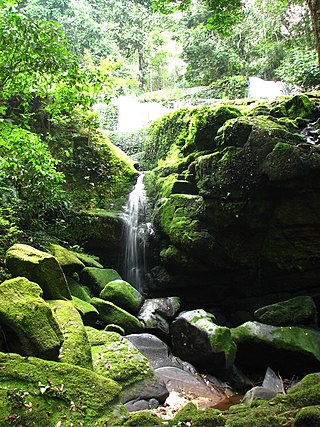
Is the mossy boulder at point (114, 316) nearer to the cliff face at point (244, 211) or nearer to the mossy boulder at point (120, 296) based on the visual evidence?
the mossy boulder at point (120, 296)

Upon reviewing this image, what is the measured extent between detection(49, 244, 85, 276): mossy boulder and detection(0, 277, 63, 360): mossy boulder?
370 cm

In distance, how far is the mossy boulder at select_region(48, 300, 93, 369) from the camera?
4341 mm

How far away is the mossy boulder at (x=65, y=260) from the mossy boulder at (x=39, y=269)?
6.30 ft

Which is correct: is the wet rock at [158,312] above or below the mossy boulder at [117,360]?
below

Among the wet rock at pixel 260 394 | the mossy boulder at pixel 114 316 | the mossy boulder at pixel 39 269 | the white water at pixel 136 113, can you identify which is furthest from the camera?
the white water at pixel 136 113

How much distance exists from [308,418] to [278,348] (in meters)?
5.28

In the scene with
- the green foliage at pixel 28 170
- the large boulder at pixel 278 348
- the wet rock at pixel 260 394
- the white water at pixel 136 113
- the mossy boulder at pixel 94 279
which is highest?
the white water at pixel 136 113

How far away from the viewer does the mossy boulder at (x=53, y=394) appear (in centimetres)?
294

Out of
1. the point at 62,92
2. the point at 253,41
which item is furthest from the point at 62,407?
the point at 253,41

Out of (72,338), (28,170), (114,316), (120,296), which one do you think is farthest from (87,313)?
(28,170)

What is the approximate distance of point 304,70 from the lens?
13.9 metres

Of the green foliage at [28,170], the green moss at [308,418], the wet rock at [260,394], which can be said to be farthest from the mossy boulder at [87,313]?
the green moss at [308,418]

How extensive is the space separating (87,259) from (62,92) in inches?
189

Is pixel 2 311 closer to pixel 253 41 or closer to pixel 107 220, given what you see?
pixel 107 220
